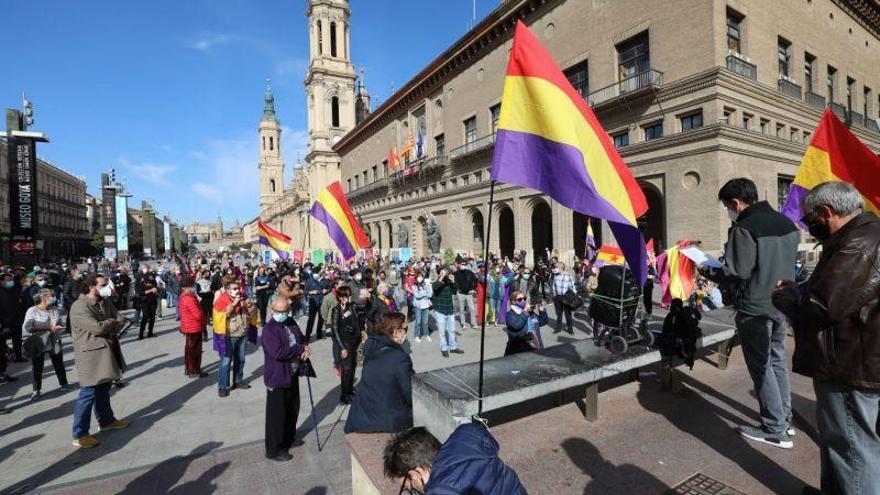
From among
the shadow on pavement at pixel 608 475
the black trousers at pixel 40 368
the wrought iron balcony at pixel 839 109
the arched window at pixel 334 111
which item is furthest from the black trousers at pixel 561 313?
the arched window at pixel 334 111

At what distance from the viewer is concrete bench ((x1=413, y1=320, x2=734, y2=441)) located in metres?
3.39

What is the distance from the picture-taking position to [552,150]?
355cm

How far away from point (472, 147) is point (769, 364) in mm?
31468

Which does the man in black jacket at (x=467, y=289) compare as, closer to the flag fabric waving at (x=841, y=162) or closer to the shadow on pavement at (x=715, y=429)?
the shadow on pavement at (x=715, y=429)

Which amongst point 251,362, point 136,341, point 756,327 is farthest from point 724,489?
point 136,341

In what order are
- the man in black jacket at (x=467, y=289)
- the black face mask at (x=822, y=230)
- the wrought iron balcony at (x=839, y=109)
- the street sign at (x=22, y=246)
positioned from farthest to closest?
the street sign at (x=22, y=246), the wrought iron balcony at (x=839, y=109), the man in black jacket at (x=467, y=289), the black face mask at (x=822, y=230)

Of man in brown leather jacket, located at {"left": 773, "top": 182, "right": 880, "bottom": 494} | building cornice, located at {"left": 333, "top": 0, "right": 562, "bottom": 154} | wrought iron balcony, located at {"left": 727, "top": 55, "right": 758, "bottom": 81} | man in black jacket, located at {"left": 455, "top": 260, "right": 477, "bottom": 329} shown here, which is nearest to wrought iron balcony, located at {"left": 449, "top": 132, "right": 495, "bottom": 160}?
building cornice, located at {"left": 333, "top": 0, "right": 562, "bottom": 154}

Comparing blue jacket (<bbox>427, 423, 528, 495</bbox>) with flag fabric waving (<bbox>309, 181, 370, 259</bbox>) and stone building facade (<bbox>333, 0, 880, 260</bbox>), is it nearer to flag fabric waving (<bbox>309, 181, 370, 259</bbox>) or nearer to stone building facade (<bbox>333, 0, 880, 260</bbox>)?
flag fabric waving (<bbox>309, 181, 370, 259</bbox>)

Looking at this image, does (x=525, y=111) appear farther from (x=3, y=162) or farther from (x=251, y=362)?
(x=3, y=162)

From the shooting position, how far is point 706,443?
3.59 metres

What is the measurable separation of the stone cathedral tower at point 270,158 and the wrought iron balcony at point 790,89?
118326mm

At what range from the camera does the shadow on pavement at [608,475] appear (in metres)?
3.03

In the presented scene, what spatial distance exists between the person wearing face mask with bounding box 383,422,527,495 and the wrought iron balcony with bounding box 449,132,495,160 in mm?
29523

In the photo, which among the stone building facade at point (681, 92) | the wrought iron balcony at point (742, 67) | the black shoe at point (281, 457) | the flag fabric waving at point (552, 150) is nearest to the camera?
the flag fabric waving at point (552, 150)
